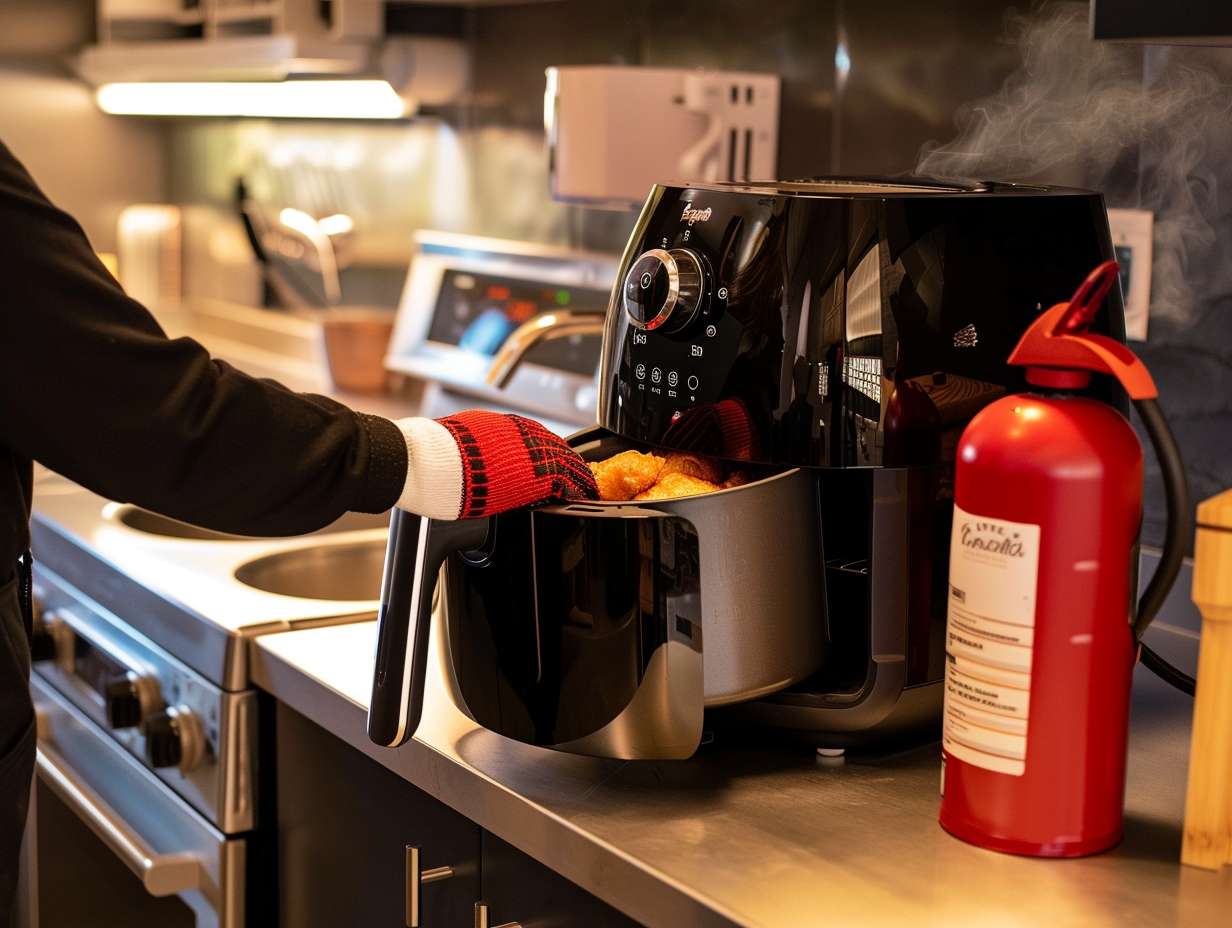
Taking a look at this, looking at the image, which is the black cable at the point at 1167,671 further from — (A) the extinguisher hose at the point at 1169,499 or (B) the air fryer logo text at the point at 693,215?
(B) the air fryer logo text at the point at 693,215

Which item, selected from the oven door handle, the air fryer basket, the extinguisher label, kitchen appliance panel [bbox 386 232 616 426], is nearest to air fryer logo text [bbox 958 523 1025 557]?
the extinguisher label

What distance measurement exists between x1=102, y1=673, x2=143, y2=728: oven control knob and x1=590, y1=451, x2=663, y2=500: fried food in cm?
61

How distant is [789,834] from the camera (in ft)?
2.84

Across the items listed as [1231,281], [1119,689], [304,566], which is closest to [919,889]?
[1119,689]

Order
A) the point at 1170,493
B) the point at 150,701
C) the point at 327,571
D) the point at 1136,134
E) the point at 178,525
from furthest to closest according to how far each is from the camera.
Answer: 1. the point at 178,525
2. the point at 327,571
3. the point at 150,701
4. the point at 1136,134
5. the point at 1170,493

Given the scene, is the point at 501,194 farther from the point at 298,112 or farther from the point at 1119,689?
the point at 1119,689

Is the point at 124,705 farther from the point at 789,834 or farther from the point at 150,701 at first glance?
the point at 789,834

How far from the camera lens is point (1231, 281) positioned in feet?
4.07

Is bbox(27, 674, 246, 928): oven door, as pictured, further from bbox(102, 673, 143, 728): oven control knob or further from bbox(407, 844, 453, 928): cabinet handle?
bbox(407, 844, 453, 928): cabinet handle

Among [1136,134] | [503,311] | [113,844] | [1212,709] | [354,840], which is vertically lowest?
[113,844]

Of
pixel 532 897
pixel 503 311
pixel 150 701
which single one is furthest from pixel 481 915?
pixel 503 311

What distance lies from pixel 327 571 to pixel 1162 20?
1.09 meters

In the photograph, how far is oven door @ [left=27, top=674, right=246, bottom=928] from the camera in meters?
1.31

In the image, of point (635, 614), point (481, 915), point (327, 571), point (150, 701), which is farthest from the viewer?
point (327, 571)
